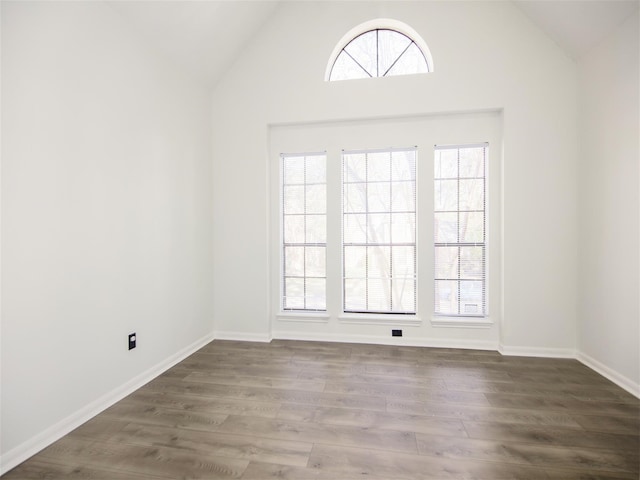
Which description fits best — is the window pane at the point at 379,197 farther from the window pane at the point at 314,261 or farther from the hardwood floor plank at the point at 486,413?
the hardwood floor plank at the point at 486,413

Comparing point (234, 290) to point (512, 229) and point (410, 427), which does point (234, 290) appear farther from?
point (512, 229)

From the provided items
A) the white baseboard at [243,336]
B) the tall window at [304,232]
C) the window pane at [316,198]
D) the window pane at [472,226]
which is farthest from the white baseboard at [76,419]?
the window pane at [472,226]

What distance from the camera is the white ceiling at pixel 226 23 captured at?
249 cm

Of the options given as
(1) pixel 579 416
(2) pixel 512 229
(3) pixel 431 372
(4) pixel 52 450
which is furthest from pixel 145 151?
(1) pixel 579 416

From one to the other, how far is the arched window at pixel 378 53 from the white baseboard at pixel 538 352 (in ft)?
10.2

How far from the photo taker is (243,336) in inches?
145

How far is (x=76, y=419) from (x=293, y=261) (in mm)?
2341

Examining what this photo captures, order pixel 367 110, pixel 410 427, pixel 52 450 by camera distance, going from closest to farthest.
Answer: pixel 52 450
pixel 410 427
pixel 367 110

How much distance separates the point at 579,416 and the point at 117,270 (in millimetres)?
3448

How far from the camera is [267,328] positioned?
3.63 meters

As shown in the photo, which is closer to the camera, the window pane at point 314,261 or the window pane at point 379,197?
the window pane at point 379,197

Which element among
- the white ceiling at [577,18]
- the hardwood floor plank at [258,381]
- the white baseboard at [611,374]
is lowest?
the hardwood floor plank at [258,381]

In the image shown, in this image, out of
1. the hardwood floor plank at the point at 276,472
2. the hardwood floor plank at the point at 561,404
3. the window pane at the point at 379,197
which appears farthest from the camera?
the window pane at the point at 379,197

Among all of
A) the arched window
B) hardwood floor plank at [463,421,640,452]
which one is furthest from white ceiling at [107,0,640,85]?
hardwood floor plank at [463,421,640,452]
